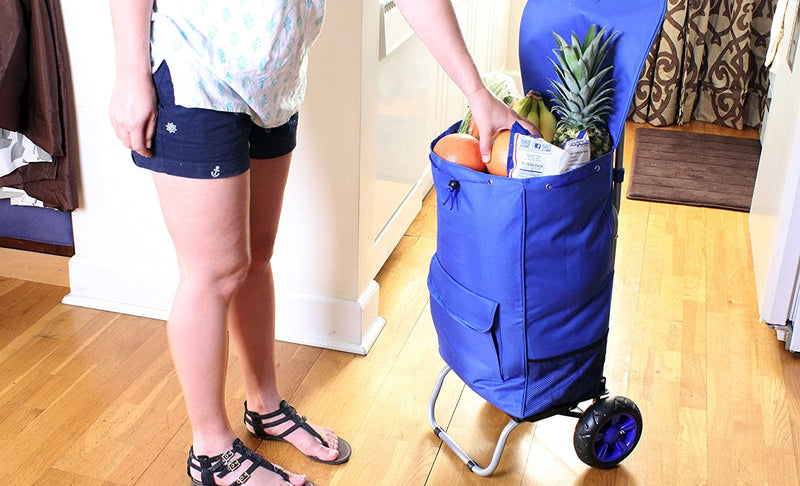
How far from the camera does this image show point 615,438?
164 cm

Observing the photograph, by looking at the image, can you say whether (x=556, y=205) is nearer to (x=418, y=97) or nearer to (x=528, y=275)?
(x=528, y=275)

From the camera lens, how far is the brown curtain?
365cm

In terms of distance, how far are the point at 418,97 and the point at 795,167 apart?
3.35 ft

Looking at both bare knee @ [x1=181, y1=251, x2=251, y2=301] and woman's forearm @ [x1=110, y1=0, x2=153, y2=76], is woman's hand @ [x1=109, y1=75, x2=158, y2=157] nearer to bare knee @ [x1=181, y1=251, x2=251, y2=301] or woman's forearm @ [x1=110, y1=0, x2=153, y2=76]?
woman's forearm @ [x1=110, y1=0, x2=153, y2=76]

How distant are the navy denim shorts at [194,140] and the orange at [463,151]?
33 centimetres

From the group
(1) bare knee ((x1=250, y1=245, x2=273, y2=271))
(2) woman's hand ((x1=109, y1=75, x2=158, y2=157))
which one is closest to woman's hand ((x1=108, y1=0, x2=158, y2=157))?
(2) woman's hand ((x1=109, y1=75, x2=158, y2=157))

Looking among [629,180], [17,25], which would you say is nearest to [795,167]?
[629,180]

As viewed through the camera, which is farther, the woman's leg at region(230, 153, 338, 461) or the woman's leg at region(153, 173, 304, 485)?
the woman's leg at region(230, 153, 338, 461)

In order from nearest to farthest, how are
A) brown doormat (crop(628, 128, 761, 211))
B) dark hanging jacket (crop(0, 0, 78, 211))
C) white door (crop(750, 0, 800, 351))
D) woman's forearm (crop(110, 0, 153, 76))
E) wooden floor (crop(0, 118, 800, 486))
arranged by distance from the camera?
1. woman's forearm (crop(110, 0, 153, 76))
2. wooden floor (crop(0, 118, 800, 486))
3. dark hanging jacket (crop(0, 0, 78, 211))
4. white door (crop(750, 0, 800, 351))
5. brown doormat (crop(628, 128, 761, 211))

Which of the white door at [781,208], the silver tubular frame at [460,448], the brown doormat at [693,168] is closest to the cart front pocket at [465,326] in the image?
the silver tubular frame at [460,448]

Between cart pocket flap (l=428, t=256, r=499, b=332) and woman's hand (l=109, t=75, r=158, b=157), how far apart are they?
0.58 metres

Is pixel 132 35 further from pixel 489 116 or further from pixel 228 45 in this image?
pixel 489 116

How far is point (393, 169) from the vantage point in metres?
2.31

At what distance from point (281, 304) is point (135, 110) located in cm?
89
